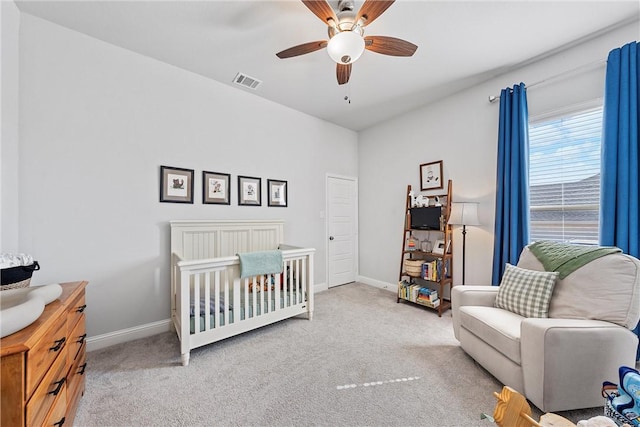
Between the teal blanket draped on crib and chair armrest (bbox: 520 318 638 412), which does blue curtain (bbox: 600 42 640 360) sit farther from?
the teal blanket draped on crib

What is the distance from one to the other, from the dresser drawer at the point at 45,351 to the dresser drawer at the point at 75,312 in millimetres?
104

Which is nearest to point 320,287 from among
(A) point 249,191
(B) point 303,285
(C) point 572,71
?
(B) point 303,285

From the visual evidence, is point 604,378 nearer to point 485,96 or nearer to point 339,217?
point 485,96

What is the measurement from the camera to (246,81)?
2844 millimetres

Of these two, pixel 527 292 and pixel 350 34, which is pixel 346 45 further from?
pixel 527 292

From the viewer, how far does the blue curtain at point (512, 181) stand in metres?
2.44

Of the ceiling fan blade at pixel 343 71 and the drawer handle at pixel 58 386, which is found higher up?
the ceiling fan blade at pixel 343 71

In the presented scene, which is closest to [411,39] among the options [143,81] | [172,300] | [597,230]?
[597,230]

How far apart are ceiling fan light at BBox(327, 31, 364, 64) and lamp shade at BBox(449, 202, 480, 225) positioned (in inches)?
79.6

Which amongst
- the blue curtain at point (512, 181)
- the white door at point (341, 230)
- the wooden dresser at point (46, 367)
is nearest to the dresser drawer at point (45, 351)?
the wooden dresser at point (46, 367)

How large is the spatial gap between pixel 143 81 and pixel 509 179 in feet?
12.4

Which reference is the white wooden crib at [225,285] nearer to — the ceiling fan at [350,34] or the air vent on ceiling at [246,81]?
the air vent on ceiling at [246,81]

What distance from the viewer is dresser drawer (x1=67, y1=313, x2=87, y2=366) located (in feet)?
4.33

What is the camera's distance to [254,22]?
6.48 feet
